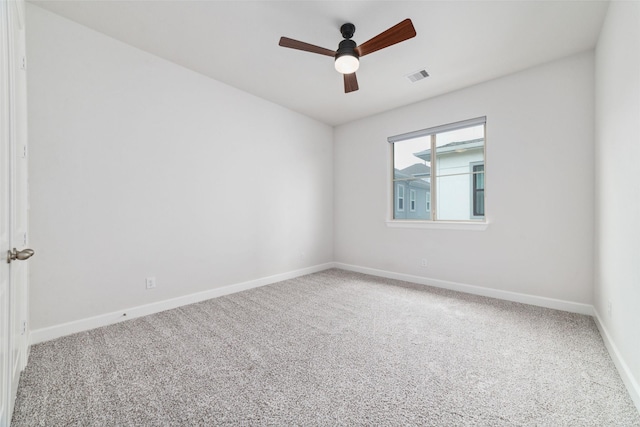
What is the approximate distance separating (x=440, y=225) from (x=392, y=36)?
2511 mm

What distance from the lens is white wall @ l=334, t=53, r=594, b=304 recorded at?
107 inches

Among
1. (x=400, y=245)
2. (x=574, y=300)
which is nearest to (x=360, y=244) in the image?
(x=400, y=245)

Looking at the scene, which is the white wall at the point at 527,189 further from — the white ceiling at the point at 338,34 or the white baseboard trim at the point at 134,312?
the white baseboard trim at the point at 134,312

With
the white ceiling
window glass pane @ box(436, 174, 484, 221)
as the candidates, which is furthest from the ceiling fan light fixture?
window glass pane @ box(436, 174, 484, 221)

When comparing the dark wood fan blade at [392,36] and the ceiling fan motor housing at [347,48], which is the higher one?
the ceiling fan motor housing at [347,48]

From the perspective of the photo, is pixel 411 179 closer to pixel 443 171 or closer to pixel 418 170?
pixel 418 170

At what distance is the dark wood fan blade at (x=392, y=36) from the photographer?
1893 millimetres

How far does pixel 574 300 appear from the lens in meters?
2.76

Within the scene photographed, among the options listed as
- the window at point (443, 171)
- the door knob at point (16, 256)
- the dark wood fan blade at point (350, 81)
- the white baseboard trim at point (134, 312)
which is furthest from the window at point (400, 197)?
the door knob at point (16, 256)

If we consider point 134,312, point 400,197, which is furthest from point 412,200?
point 134,312

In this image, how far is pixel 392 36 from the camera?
6.64 ft

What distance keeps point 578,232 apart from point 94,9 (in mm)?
4906

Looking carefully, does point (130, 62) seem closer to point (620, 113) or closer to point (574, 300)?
point (620, 113)

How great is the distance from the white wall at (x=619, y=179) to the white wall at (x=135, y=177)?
3.51m
